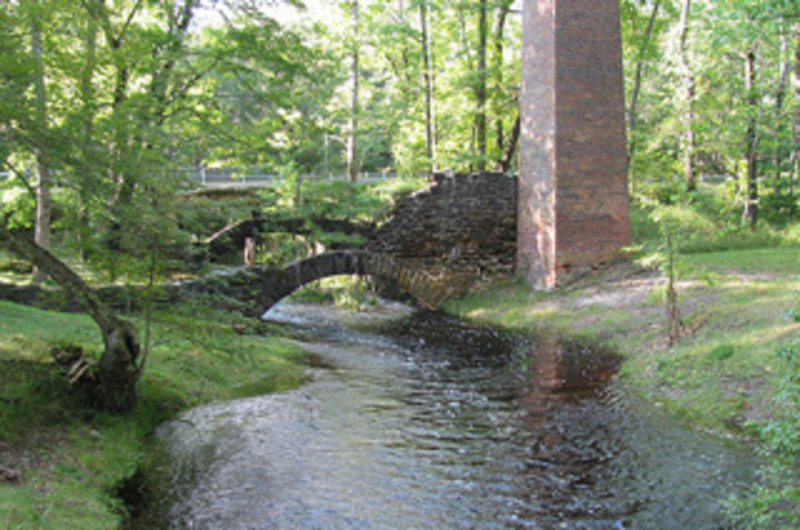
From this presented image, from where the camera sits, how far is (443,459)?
5.34m

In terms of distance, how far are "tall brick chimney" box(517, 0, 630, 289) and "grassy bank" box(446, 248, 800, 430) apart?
3.11ft

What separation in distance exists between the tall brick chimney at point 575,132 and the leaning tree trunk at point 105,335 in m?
9.80

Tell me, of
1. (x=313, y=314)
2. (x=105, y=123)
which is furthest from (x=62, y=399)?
(x=313, y=314)

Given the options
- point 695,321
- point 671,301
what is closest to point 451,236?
point 695,321

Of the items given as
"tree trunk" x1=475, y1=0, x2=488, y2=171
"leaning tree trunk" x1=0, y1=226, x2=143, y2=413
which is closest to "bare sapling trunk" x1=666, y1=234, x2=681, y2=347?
"leaning tree trunk" x1=0, y1=226, x2=143, y2=413

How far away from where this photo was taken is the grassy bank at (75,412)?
158 inches

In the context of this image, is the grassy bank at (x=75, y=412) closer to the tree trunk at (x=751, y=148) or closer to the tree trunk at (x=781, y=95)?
the tree trunk at (x=781, y=95)

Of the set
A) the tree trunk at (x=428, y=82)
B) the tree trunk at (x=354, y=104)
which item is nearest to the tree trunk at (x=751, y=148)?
the tree trunk at (x=428, y=82)

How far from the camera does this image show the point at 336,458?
5.36 metres

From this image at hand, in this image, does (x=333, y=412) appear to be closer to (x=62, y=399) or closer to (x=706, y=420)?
(x=62, y=399)

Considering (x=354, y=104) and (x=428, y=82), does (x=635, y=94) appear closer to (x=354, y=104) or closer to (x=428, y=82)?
(x=428, y=82)

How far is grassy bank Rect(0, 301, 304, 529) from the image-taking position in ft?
13.2

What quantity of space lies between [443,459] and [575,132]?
9.72 meters

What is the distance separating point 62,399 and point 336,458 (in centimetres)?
244
